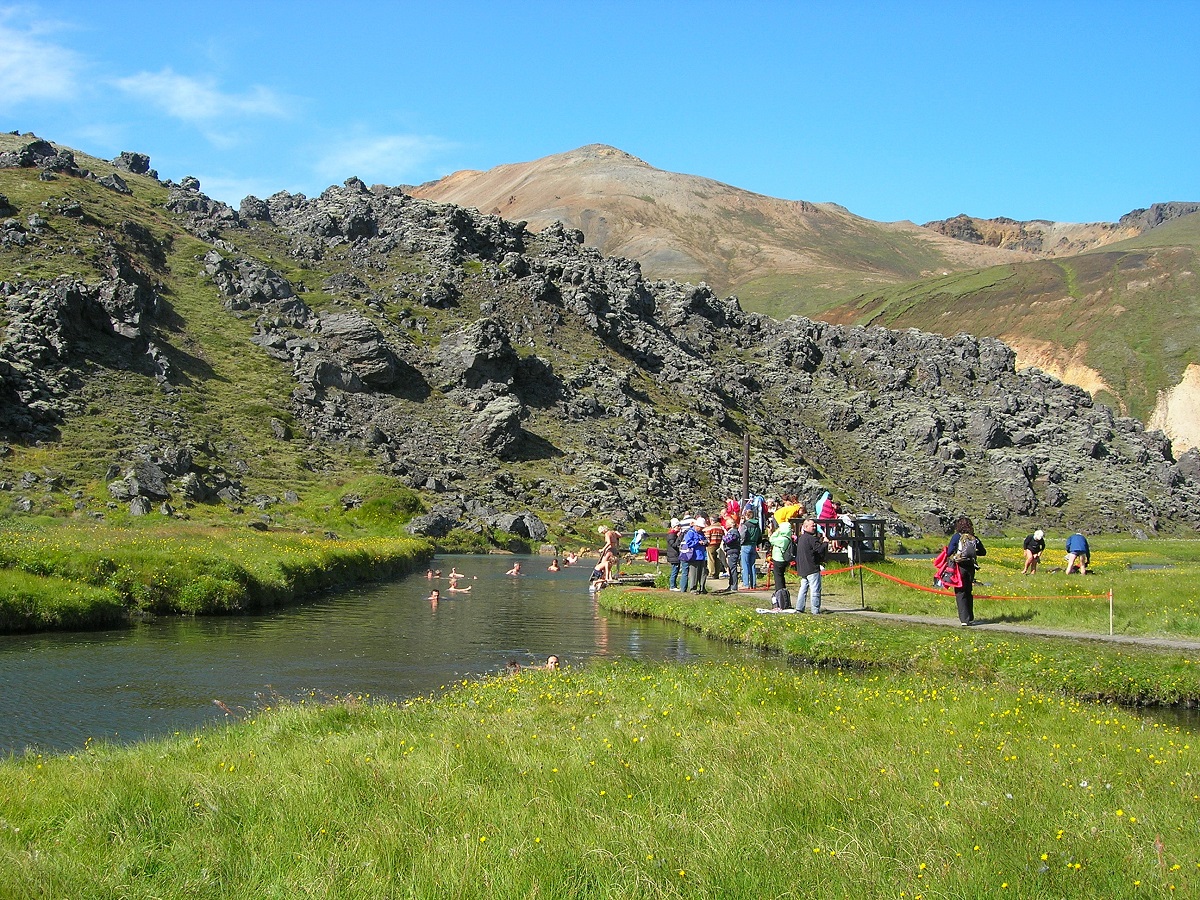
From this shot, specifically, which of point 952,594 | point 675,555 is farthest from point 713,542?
point 952,594

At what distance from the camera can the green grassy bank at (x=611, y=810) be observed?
7598 millimetres

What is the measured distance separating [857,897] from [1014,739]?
23.3 ft

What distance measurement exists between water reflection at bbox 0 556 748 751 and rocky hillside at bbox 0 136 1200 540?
32.4 m

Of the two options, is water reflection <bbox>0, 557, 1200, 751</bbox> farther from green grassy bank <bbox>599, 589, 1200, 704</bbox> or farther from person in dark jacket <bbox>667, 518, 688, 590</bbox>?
person in dark jacket <bbox>667, 518, 688, 590</bbox>

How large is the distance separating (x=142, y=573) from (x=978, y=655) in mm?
26985

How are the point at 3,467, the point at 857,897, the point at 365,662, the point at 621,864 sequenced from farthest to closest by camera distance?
the point at 3,467
the point at 365,662
the point at 621,864
the point at 857,897

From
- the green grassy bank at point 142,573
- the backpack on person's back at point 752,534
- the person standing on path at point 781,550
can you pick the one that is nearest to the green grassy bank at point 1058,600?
the backpack on person's back at point 752,534

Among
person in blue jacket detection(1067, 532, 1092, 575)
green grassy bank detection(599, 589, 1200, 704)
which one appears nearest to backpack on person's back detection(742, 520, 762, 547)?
green grassy bank detection(599, 589, 1200, 704)

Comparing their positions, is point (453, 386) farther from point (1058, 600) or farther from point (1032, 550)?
point (1058, 600)

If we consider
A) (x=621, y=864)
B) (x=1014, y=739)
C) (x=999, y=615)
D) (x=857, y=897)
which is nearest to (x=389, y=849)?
(x=621, y=864)

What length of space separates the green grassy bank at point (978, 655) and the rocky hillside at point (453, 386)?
46.8 meters

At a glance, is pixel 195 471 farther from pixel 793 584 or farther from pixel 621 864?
pixel 621 864

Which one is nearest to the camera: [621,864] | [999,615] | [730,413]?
[621,864]

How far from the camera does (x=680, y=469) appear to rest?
359ft
